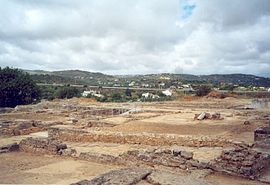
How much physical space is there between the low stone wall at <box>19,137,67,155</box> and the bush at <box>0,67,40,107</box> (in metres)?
25.9

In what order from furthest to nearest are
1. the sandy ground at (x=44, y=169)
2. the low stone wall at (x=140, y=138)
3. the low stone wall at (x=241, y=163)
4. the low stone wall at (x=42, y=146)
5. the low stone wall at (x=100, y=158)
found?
the low stone wall at (x=140, y=138), the low stone wall at (x=42, y=146), the low stone wall at (x=100, y=158), the sandy ground at (x=44, y=169), the low stone wall at (x=241, y=163)

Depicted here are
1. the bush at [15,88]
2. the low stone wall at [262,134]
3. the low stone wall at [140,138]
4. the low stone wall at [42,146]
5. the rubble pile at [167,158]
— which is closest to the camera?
the rubble pile at [167,158]

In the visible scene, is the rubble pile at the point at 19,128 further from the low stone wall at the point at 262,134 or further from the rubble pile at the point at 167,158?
the low stone wall at the point at 262,134

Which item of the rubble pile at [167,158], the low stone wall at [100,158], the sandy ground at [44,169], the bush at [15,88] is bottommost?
the sandy ground at [44,169]

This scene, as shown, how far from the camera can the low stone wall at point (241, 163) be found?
35.8ft

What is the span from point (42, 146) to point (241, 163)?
823 cm

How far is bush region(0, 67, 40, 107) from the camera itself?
40.5 m

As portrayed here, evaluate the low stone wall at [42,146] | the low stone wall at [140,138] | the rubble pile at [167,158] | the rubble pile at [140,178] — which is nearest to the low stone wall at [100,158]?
the rubble pile at [167,158]

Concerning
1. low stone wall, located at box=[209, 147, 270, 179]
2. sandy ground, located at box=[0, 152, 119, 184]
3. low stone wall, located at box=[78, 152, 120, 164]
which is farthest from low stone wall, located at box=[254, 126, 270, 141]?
sandy ground, located at box=[0, 152, 119, 184]

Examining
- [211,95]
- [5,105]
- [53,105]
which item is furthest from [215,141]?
[211,95]

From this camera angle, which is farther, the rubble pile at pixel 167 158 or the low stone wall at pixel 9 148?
the low stone wall at pixel 9 148

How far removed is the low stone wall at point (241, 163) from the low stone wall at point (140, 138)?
4216mm

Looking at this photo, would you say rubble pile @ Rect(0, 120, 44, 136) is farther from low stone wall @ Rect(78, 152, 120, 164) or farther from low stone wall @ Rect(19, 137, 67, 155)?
low stone wall @ Rect(78, 152, 120, 164)

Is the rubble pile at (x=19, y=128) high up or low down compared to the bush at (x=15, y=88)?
down
